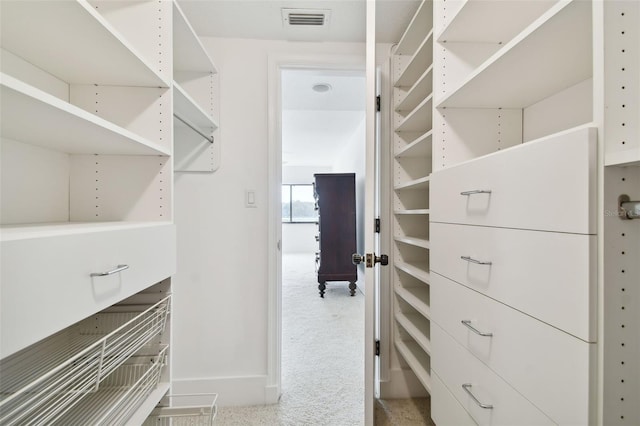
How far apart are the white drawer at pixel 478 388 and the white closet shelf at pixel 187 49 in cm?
165

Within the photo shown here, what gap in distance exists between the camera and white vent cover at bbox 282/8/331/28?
1438 mm

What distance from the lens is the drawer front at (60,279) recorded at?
451mm

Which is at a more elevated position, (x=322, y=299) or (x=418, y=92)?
(x=418, y=92)

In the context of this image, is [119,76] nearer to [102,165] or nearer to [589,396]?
[102,165]

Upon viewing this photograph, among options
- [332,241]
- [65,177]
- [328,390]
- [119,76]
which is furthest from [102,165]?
[332,241]

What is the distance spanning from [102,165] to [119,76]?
33cm

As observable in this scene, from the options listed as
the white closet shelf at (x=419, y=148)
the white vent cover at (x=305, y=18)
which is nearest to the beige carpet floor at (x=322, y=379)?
the white closet shelf at (x=419, y=148)

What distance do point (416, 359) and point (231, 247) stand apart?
1.27 m

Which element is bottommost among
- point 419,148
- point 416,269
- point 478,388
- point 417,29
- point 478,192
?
point 478,388

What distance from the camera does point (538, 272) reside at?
60 centimetres

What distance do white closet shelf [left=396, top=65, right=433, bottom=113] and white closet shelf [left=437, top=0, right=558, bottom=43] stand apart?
0.17 meters

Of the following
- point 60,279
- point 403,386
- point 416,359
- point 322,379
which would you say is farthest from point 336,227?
point 60,279

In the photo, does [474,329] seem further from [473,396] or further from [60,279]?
[60,279]

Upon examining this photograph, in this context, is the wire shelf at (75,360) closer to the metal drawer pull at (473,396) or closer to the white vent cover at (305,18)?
the metal drawer pull at (473,396)
